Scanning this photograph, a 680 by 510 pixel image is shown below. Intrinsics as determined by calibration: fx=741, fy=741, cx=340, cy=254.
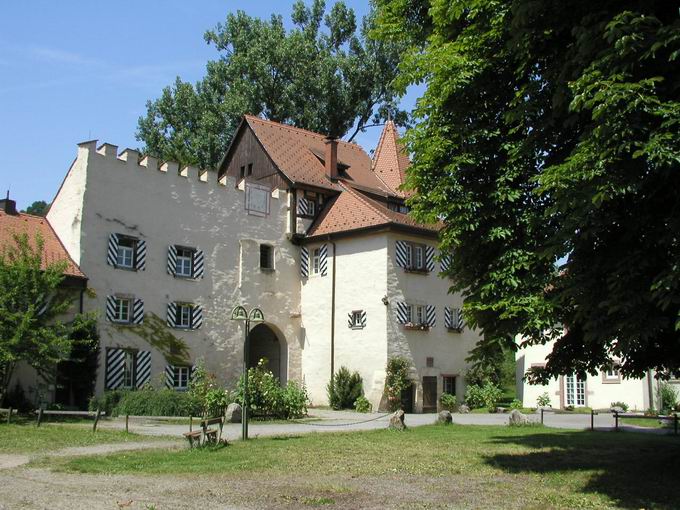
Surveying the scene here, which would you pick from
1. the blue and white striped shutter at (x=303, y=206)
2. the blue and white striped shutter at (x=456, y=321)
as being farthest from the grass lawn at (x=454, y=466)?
the blue and white striped shutter at (x=303, y=206)

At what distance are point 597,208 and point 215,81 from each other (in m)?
37.9

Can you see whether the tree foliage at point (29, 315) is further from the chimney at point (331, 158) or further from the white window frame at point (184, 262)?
the chimney at point (331, 158)

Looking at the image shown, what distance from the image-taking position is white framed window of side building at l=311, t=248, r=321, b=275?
106 ft

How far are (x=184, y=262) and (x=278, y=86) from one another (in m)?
18.0

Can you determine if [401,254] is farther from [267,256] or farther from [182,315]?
[182,315]

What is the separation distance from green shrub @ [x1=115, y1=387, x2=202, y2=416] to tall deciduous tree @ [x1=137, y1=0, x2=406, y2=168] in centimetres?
2029

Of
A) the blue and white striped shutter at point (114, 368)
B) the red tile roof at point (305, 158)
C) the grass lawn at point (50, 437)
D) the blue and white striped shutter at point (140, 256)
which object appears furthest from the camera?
the red tile roof at point (305, 158)

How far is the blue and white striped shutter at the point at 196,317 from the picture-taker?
94.1ft

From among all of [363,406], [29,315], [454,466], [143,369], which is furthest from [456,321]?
[454,466]

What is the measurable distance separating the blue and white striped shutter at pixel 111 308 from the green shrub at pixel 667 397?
68.7ft

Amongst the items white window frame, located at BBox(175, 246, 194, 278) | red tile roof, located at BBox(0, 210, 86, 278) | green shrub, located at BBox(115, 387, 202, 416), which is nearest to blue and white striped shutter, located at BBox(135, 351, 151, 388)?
green shrub, located at BBox(115, 387, 202, 416)

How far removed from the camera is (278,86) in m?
43.5

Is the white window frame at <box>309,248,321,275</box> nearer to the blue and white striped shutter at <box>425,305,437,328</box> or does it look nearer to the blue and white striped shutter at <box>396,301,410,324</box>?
the blue and white striped shutter at <box>396,301,410,324</box>

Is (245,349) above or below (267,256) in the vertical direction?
below
